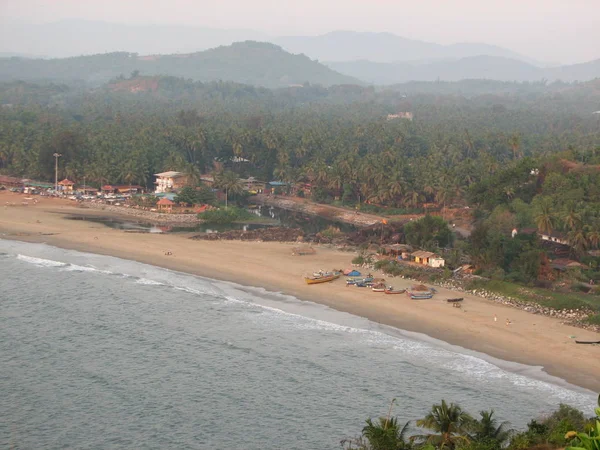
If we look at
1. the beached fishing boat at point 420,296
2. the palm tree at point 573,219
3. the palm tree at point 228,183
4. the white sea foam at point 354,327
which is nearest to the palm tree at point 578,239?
the palm tree at point 573,219

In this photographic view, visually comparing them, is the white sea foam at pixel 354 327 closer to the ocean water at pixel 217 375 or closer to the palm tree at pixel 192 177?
the ocean water at pixel 217 375

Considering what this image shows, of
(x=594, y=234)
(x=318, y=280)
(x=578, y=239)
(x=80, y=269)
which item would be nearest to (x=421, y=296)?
(x=318, y=280)

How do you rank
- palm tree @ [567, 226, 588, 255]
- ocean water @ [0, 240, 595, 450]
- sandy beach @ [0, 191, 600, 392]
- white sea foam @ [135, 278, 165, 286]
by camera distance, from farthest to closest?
palm tree @ [567, 226, 588, 255] < white sea foam @ [135, 278, 165, 286] < sandy beach @ [0, 191, 600, 392] < ocean water @ [0, 240, 595, 450]

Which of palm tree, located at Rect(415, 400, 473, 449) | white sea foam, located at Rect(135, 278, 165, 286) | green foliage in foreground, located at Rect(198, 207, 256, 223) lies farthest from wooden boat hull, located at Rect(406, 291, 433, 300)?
green foliage in foreground, located at Rect(198, 207, 256, 223)

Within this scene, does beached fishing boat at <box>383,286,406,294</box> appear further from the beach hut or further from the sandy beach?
the beach hut

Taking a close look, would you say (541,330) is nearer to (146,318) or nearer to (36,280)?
(146,318)
